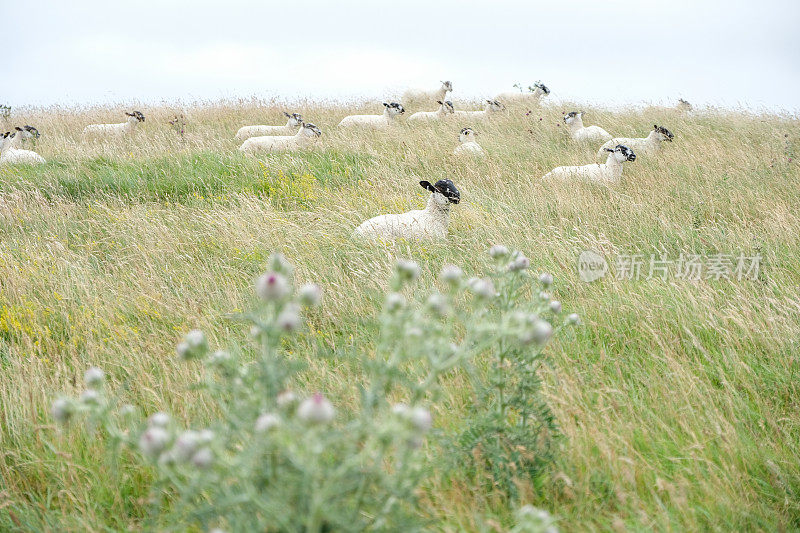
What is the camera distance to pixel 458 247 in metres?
6.05

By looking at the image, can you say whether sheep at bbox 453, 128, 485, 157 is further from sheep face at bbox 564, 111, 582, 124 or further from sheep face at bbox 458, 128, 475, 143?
sheep face at bbox 564, 111, 582, 124

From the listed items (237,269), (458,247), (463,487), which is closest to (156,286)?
(237,269)

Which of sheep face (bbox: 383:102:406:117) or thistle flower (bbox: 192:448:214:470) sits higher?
sheep face (bbox: 383:102:406:117)

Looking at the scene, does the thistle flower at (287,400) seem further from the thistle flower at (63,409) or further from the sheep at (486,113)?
the sheep at (486,113)

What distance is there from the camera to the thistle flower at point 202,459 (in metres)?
1.29

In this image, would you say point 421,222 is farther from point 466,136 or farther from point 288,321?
point 288,321

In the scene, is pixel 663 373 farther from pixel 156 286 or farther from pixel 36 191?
pixel 36 191

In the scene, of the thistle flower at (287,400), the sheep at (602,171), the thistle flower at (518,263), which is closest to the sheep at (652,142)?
the sheep at (602,171)

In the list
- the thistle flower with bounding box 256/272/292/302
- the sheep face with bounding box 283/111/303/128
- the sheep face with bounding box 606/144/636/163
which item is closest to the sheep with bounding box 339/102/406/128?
the sheep face with bounding box 283/111/303/128

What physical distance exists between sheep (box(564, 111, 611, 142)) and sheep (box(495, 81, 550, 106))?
199 inches

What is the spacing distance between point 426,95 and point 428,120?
498 cm

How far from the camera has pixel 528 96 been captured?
57.5 ft

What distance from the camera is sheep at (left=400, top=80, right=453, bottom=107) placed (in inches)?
714

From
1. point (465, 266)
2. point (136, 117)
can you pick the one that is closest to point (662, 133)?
point (465, 266)
